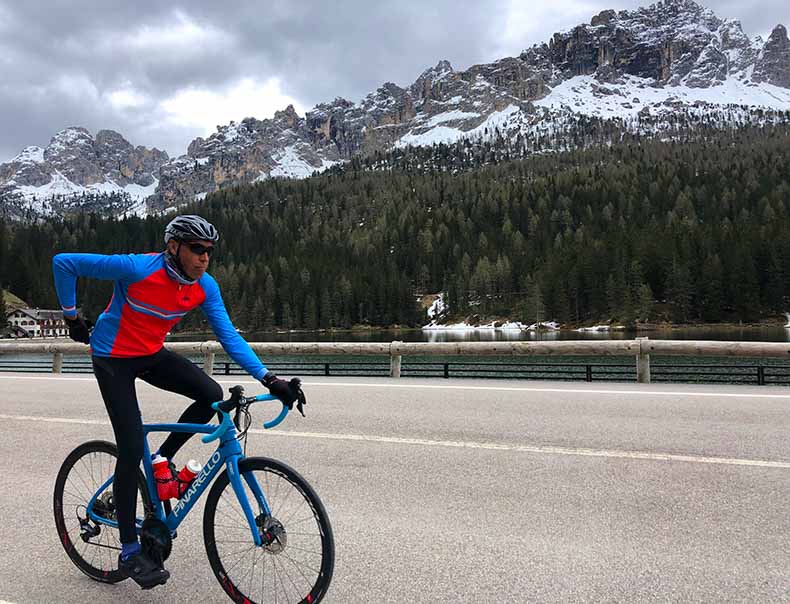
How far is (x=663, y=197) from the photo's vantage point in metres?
142

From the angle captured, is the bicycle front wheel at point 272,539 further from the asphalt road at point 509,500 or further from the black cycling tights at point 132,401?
the black cycling tights at point 132,401

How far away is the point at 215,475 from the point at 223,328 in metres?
0.90

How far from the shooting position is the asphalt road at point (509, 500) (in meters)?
3.52

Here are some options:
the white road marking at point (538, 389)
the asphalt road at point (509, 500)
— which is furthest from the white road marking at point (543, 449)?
the white road marking at point (538, 389)

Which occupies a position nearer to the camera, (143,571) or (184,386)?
(143,571)

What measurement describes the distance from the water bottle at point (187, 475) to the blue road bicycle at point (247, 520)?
41 millimetres

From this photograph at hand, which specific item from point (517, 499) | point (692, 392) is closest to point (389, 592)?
point (517, 499)

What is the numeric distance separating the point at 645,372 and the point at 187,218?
10965 mm

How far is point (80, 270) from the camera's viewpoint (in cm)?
337

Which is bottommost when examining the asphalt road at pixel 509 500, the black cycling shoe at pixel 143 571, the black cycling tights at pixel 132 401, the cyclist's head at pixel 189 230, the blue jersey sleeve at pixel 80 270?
the asphalt road at pixel 509 500

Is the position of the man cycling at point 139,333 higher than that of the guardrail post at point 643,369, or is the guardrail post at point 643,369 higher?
the man cycling at point 139,333

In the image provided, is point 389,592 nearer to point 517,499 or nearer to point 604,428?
point 517,499

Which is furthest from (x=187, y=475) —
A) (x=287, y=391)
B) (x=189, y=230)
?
(x=189, y=230)

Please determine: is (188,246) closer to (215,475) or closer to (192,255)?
(192,255)
